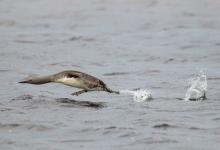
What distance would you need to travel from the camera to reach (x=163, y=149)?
464 inches

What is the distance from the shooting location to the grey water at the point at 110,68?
12.5 meters

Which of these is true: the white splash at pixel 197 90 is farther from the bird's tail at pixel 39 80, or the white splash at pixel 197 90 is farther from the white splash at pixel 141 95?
the bird's tail at pixel 39 80

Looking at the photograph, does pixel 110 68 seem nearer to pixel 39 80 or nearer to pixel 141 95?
pixel 141 95

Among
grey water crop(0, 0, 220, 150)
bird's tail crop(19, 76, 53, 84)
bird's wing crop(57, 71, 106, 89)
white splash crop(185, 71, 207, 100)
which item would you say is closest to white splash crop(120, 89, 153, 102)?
grey water crop(0, 0, 220, 150)

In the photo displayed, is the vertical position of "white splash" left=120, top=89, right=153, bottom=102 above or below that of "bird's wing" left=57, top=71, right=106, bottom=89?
below

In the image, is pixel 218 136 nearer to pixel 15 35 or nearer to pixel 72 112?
pixel 72 112

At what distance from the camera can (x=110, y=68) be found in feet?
62.1

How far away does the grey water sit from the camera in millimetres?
12523

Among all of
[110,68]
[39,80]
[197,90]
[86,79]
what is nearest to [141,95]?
[197,90]

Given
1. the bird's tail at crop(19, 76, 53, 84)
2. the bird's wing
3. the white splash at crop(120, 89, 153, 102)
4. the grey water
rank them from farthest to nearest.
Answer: the white splash at crop(120, 89, 153, 102) → the bird's tail at crop(19, 76, 53, 84) → the bird's wing → the grey water

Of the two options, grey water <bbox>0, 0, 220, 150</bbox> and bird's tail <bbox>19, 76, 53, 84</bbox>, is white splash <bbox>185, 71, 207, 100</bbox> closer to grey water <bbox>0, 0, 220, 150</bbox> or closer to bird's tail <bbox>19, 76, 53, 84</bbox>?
grey water <bbox>0, 0, 220, 150</bbox>

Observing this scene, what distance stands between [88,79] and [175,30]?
398 inches

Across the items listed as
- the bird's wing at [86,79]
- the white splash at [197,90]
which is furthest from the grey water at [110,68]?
the bird's wing at [86,79]

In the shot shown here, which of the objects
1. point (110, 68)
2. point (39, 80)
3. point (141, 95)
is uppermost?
point (110, 68)
